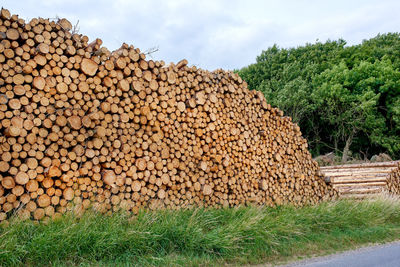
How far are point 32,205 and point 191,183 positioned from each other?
8.41ft

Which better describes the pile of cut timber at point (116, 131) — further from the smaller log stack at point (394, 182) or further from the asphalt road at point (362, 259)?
the smaller log stack at point (394, 182)

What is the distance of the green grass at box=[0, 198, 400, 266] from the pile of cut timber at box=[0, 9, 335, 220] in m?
0.44

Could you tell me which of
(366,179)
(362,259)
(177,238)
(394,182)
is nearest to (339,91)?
(394,182)

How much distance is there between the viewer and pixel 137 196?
207 inches

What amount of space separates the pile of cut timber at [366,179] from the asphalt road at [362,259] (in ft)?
12.8

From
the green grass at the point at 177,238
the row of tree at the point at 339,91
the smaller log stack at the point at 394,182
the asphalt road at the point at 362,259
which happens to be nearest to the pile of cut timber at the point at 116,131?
the green grass at the point at 177,238

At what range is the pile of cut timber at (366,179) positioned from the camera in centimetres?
1017

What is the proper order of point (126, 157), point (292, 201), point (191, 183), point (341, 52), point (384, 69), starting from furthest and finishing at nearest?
point (341, 52), point (384, 69), point (292, 201), point (191, 183), point (126, 157)

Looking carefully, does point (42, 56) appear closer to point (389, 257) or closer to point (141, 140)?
point (141, 140)

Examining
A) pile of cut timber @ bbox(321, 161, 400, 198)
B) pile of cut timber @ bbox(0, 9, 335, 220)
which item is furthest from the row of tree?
pile of cut timber @ bbox(0, 9, 335, 220)

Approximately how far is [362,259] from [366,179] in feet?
20.6

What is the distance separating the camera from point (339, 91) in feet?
69.7

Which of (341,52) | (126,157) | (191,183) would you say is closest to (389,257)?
(191,183)

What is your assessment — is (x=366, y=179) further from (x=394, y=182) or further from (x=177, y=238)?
(x=177, y=238)
